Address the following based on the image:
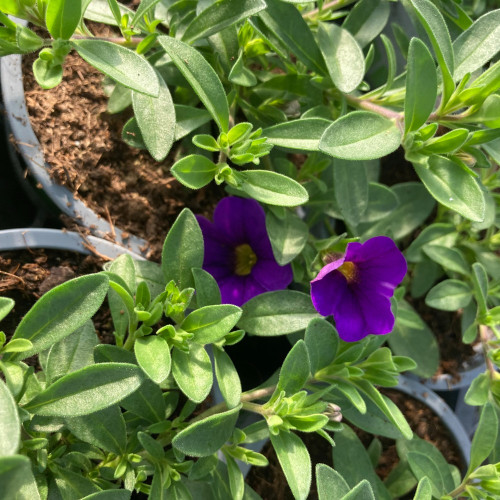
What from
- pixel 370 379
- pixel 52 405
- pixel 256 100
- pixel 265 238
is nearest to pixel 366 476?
pixel 370 379

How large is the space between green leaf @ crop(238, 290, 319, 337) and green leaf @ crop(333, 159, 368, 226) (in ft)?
0.62

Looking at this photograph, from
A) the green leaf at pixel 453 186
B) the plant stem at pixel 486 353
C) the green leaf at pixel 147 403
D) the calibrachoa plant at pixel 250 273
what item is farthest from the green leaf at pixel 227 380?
the plant stem at pixel 486 353

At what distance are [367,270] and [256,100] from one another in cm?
40

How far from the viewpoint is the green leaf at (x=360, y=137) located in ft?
2.51

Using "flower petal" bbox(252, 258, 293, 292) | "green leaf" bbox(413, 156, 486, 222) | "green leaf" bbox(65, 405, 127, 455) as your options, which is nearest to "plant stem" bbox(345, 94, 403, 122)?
"green leaf" bbox(413, 156, 486, 222)

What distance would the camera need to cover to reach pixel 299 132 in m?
0.88

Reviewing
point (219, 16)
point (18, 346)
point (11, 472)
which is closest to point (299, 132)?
point (219, 16)

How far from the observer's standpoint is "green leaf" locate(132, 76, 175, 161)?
2.73ft

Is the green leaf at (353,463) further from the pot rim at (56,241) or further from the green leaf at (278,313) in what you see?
the pot rim at (56,241)

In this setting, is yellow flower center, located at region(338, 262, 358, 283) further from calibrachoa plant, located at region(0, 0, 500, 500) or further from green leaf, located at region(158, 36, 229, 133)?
green leaf, located at region(158, 36, 229, 133)

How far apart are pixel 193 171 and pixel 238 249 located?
1.04 ft

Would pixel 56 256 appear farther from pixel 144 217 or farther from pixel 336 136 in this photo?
pixel 336 136

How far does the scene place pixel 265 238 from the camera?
1.07m

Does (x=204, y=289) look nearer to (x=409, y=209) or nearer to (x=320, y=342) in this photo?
(x=320, y=342)
